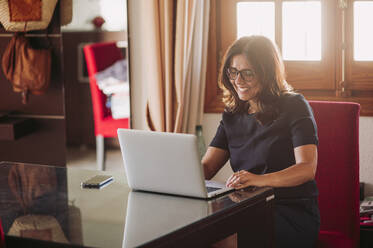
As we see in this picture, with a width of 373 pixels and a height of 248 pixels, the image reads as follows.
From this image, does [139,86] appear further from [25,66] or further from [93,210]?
[93,210]

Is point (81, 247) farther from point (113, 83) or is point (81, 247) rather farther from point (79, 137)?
point (79, 137)

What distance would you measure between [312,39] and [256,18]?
0.32 metres

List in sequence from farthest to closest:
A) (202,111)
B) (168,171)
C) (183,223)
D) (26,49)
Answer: (26,49) → (202,111) → (168,171) → (183,223)

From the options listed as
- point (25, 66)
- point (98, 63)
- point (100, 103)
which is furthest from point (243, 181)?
point (98, 63)

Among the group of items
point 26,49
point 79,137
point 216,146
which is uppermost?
point 26,49

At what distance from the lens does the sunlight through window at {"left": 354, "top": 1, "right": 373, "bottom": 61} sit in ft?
9.70

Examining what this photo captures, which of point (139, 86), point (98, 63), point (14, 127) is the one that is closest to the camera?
point (139, 86)

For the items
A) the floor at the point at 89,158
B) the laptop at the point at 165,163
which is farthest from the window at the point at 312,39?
the floor at the point at 89,158

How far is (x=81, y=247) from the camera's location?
1.43 meters

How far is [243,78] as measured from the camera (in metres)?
2.13

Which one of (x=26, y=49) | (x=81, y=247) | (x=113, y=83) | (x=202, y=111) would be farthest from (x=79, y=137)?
(x=81, y=247)

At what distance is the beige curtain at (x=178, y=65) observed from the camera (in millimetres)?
3127

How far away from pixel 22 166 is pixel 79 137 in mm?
2734

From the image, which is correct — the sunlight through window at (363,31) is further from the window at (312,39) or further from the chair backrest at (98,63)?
the chair backrest at (98,63)
